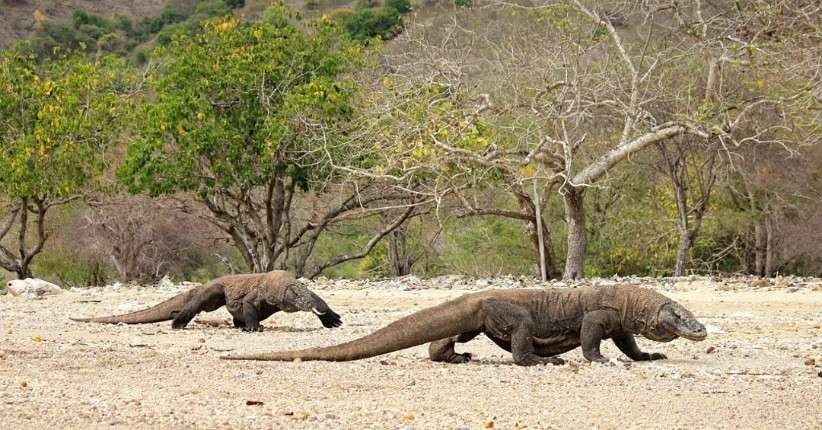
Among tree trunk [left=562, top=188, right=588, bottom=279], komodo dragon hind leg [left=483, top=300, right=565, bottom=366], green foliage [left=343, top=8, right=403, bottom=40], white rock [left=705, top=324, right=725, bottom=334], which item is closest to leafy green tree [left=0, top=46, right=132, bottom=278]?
tree trunk [left=562, top=188, right=588, bottom=279]

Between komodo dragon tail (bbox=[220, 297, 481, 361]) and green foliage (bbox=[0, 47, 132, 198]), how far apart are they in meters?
16.3

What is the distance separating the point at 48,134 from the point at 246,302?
1351 centimetres

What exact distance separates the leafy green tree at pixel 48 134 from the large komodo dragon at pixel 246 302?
11962 millimetres

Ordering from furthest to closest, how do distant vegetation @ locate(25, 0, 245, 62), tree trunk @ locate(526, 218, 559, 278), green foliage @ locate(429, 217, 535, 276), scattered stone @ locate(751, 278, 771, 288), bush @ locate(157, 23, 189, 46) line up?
distant vegetation @ locate(25, 0, 245, 62)
bush @ locate(157, 23, 189, 46)
green foliage @ locate(429, 217, 535, 276)
tree trunk @ locate(526, 218, 559, 278)
scattered stone @ locate(751, 278, 771, 288)

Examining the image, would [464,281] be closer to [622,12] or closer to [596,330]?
[622,12]

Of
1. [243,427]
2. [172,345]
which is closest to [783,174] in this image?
[172,345]

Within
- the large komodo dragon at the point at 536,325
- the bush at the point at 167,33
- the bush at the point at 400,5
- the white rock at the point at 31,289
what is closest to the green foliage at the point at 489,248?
the white rock at the point at 31,289

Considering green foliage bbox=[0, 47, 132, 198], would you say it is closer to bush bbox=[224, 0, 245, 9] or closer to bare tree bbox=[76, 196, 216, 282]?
bare tree bbox=[76, 196, 216, 282]

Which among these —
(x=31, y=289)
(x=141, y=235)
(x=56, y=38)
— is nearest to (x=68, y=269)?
(x=141, y=235)

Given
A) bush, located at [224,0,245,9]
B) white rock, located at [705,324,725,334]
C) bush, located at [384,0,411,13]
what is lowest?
white rock, located at [705,324,725,334]

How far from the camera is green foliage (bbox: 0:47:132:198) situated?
2384 cm

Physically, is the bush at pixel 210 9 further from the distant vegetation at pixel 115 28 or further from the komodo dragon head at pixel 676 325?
the komodo dragon head at pixel 676 325

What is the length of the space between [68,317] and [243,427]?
324 inches

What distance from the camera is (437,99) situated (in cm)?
2019
